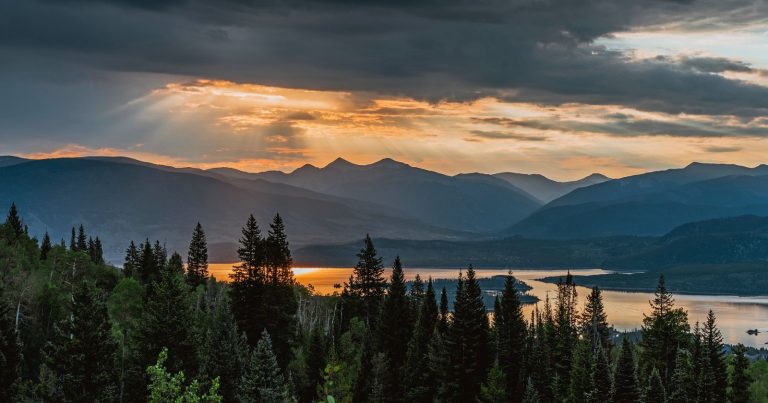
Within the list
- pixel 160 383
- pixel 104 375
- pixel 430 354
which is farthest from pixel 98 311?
pixel 430 354

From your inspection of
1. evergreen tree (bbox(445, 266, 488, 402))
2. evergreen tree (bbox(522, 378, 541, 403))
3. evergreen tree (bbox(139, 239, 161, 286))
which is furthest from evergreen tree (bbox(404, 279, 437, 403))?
evergreen tree (bbox(139, 239, 161, 286))

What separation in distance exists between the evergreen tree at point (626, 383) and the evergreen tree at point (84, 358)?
44.0 m

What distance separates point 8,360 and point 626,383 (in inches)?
2051

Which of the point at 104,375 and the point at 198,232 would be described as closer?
the point at 104,375

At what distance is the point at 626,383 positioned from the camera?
72375 millimetres

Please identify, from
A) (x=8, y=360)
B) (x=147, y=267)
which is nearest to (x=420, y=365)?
(x=8, y=360)

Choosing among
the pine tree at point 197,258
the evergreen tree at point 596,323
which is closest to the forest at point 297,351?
the evergreen tree at point 596,323

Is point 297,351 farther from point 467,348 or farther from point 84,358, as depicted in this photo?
point 84,358

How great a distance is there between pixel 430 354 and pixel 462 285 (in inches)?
515

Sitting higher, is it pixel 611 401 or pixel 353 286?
pixel 353 286

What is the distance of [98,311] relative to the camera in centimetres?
5594

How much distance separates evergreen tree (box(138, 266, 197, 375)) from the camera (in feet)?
204

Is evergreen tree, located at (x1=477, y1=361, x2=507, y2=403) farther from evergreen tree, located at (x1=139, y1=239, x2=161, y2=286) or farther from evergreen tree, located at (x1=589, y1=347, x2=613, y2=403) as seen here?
evergreen tree, located at (x1=139, y1=239, x2=161, y2=286)

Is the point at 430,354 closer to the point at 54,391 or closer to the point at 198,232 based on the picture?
the point at 54,391
